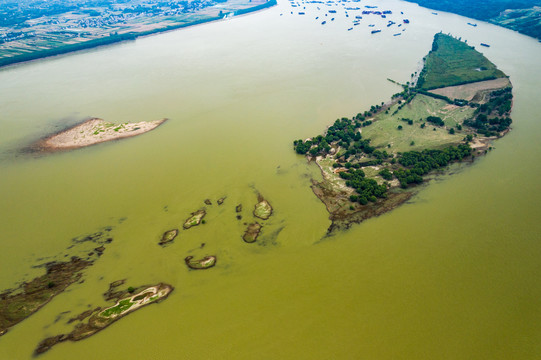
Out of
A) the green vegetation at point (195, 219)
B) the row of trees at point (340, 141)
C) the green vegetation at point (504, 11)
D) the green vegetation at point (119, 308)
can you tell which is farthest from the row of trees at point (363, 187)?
the green vegetation at point (504, 11)

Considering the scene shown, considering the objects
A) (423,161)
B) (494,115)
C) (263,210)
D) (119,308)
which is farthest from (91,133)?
(494,115)

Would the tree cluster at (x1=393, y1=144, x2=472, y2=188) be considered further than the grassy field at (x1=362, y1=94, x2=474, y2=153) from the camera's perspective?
No

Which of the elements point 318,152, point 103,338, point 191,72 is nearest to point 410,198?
point 318,152

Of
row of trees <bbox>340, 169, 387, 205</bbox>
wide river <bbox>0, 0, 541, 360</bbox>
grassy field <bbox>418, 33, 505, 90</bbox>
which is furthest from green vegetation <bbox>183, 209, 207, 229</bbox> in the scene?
grassy field <bbox>418, 33, 505, 90</bbox>

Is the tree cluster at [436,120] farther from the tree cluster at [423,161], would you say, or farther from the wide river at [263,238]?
the wide river at [263,238]

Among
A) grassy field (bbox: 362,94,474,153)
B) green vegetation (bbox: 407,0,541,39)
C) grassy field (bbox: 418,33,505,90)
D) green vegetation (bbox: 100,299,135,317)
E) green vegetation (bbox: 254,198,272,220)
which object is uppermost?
green vegetation (bbox: 407,0,541,39)

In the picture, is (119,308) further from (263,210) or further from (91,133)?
(91,133)

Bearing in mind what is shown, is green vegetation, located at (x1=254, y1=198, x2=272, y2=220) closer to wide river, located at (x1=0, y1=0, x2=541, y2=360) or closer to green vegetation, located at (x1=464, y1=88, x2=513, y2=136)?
wide river, located at (x1=0, y1=0, x2=541, y2=360)
